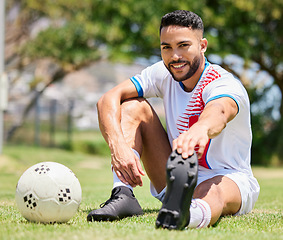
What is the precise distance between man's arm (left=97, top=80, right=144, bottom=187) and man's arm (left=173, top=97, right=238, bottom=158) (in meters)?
0.79

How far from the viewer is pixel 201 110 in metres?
4.02

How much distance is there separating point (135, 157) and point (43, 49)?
652 inches

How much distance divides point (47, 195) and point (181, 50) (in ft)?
4.96

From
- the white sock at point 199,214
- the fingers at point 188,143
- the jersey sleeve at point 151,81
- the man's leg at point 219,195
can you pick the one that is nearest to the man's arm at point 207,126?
the fingers at point 188,143

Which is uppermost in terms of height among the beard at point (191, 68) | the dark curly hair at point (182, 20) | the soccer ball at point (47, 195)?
the dark curly hair at point (182, 20)

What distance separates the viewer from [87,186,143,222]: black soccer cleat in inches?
137

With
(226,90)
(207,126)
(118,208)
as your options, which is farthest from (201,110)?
(118,208)

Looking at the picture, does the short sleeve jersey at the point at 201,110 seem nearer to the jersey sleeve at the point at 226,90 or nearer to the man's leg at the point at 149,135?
the jersey sleeve at the point at 226,90

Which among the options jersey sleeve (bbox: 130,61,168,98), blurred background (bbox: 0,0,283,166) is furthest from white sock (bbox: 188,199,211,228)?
blurred background (bbox: 0,0,283,166)

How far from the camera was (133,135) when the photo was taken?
13.5ft

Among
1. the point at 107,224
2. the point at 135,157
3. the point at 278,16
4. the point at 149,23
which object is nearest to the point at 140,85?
the point at 135,157

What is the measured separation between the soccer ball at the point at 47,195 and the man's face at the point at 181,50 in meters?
1.21

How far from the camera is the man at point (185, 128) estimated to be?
3307 mm

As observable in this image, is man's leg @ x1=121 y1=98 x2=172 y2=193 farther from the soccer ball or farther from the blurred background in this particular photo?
the blurred background
